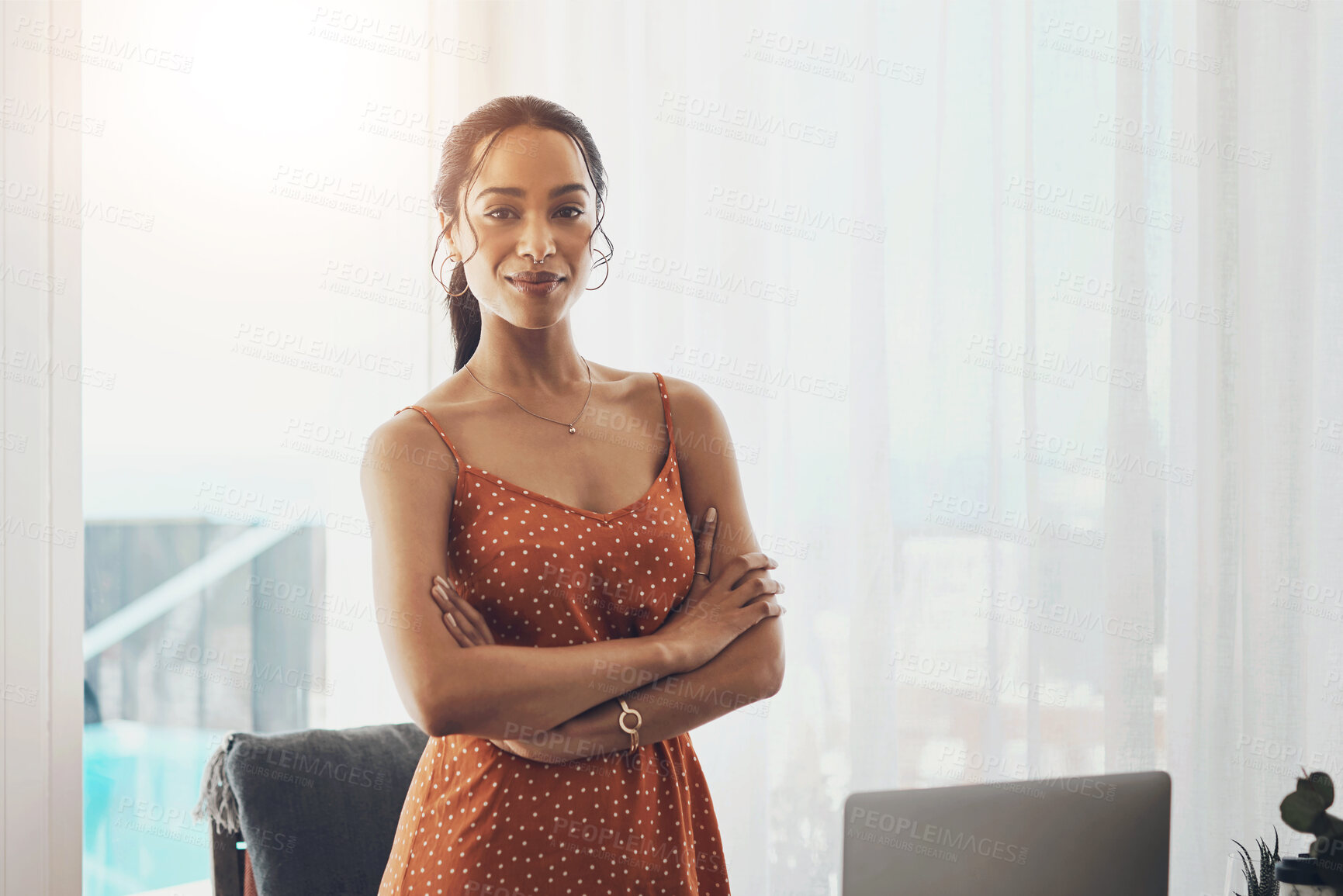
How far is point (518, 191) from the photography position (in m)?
1.37

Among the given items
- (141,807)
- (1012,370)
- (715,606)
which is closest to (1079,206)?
(1012,370)

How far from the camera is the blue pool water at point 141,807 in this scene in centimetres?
221

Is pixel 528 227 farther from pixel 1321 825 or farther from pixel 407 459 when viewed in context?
pixel 1321 825

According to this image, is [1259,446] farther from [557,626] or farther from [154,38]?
[154,38]

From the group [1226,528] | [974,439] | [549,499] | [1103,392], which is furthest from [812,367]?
[549,499]

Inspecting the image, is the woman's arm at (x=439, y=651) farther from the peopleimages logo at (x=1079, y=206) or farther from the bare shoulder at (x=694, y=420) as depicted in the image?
the peopleimages logo at (x=1079, y=206)

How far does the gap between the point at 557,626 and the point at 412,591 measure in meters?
0.18

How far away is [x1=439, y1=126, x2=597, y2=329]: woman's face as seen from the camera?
1.36 meters

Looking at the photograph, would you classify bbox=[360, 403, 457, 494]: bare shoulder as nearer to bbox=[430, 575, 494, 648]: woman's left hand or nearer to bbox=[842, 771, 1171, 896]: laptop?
bbox=[430, 575, 494, 648]: woman's left hand

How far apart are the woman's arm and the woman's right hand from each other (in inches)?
0.7

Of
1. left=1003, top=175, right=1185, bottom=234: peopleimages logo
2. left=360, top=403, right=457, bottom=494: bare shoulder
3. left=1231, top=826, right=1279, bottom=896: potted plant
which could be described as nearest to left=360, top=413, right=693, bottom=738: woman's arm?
left=360, top=403, right=457, bottom=494: bare shoulder

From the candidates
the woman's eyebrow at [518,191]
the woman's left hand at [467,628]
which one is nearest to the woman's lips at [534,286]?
the woman's eyebrow at [518,191]

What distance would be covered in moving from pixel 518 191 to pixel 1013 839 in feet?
3.14

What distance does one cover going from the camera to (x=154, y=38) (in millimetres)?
2344
